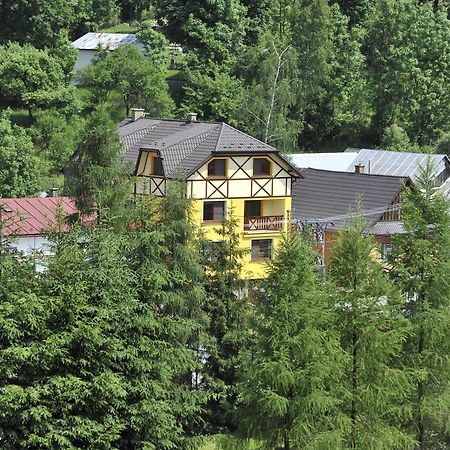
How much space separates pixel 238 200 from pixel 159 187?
11.2ft

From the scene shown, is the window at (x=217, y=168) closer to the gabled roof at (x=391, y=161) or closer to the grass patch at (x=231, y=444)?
the gabled roof at (x=391, y=161)

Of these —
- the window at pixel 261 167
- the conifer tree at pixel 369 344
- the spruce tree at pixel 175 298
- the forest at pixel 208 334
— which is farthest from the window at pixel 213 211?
the conifer tree at pixel 369 344

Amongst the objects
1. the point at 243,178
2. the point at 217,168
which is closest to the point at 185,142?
the point at 217,168

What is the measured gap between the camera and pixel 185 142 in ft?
159

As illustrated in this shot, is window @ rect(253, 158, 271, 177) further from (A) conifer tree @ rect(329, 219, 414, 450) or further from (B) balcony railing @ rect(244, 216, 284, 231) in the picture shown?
(A) conifer tree @ rect(329, 219, 414, 450)

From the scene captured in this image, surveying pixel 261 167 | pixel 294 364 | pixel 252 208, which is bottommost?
pixel 294 364

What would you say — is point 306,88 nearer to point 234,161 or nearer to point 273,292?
point 234,161

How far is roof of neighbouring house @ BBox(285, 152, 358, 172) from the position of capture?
6131 centimetres

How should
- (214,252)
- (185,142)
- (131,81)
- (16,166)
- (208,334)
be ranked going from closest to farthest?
(208,334) → (214,252) → (185,142) → (16,166) → (131,81)

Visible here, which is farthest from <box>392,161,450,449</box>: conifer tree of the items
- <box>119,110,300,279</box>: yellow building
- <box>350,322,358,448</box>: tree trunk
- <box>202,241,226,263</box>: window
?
<box>119,110,300,279</box>: yellow building

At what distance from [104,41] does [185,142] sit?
25.0 meters

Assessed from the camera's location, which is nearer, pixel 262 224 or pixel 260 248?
pixel 260 248

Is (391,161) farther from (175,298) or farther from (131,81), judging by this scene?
(175,298)

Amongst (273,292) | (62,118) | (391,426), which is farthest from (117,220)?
(62,118)
